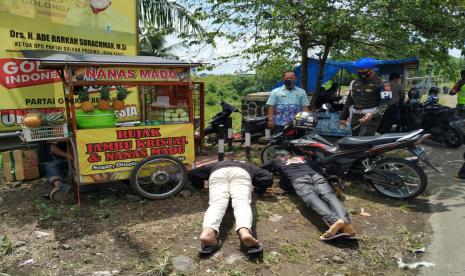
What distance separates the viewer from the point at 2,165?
6.21 m

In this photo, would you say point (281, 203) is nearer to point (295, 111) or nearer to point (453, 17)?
point (295, 111)

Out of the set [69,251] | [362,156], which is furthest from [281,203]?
[69,251]

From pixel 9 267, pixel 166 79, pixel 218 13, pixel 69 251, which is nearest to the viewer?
pixel 9 267

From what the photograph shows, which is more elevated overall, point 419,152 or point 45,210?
point 419,152

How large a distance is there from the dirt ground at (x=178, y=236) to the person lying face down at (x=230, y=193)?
17 cm

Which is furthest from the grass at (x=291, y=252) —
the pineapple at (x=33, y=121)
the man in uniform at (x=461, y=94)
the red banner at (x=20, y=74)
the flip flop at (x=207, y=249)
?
the man in uniform at (x=461, y=94)

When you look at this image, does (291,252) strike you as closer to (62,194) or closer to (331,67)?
(62,194)

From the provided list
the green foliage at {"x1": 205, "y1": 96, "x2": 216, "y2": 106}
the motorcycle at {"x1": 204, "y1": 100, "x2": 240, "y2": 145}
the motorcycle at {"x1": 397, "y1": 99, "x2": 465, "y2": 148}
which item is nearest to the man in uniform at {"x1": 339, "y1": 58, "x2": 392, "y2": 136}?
the motorcycle at {"x1": 397, "y1": 99, "x2": 465, "y2": 148}

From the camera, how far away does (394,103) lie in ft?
29.6

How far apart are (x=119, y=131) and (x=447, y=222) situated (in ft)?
14.0

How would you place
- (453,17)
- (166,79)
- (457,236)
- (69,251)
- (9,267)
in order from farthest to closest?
(453,17) < (166,79) < (457,236) < (69,251) < (9,267)

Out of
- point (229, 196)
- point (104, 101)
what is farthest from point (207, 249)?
point (104, 101)

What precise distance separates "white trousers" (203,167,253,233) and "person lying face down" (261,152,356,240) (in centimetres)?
69

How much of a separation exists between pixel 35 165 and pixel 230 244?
407 cm
